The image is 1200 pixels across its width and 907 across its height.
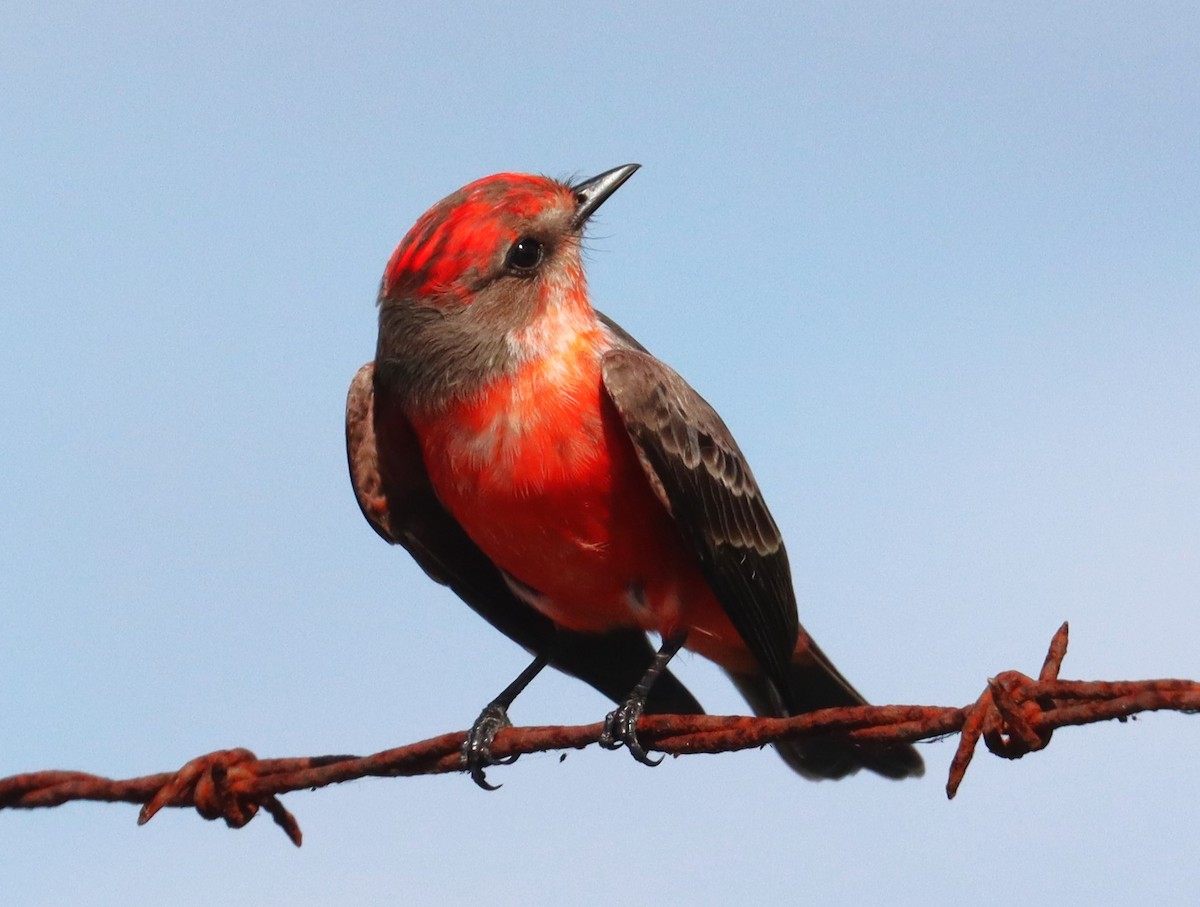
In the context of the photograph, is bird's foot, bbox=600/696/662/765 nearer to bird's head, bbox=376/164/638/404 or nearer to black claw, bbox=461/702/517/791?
black claw, bbox=461/702/517/791

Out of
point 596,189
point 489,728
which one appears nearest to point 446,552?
point 489,728

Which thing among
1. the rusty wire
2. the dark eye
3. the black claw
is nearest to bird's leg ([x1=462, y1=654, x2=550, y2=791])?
the black claw

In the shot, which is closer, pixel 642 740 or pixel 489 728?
pixel 642 740

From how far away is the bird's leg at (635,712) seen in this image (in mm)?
5781

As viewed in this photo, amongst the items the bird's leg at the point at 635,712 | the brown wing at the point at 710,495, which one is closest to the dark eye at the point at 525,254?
the brown wing at the point at 710,495

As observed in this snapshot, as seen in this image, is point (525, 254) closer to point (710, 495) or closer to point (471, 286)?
point (471, 286)

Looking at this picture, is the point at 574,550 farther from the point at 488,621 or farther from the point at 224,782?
the point at 224,782

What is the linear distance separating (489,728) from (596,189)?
2566mm

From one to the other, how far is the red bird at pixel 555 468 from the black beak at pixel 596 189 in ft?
0.03

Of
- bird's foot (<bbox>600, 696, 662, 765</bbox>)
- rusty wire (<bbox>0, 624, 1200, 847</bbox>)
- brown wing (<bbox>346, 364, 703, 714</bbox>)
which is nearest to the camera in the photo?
rusty wire (<bbox>0, 624, 1200, 847</bbox>)

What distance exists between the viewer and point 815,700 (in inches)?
299

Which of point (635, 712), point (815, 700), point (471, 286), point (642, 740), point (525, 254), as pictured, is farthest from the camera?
point (815, 700)

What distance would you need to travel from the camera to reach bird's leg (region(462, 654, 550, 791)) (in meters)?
6.23

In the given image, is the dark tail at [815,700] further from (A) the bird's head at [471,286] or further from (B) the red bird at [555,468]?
(A) the bird's head at [471,286]
